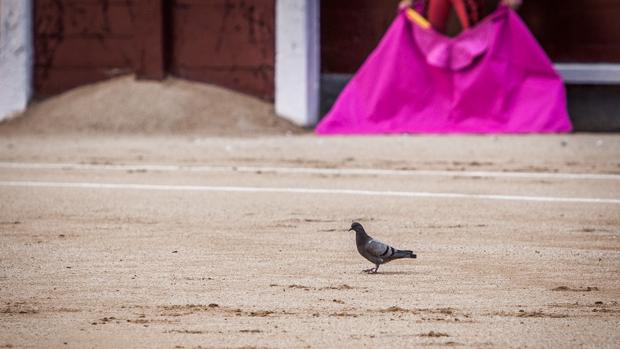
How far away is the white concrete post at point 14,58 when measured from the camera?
47.6ft

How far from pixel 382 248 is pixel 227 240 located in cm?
133

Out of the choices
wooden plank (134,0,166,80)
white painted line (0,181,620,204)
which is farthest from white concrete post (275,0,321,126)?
white painted line (0,181,620,204)

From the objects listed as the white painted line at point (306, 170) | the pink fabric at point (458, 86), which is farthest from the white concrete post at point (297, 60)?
the white painted line at point (306, 170)

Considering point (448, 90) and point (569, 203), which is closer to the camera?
point (569, 203)

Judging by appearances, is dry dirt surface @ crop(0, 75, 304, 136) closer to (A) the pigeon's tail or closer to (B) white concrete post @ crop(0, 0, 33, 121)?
(B) white concrete post @ crop(0, 0, 33, 121)

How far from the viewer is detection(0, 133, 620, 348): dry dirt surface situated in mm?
4477

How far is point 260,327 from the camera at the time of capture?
4.46m

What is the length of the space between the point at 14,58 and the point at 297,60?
2.99 meters

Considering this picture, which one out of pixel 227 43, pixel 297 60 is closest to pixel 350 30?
pixel 297 60

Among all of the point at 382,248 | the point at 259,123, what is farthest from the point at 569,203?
the point at 259,123

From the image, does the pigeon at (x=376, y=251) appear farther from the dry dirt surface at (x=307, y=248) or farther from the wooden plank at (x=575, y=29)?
the wooden plank at (x=575, y=29)

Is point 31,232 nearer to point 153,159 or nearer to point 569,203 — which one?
point 569,203

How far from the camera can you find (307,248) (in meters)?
6.38

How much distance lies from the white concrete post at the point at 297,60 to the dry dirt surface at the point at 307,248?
2.31m
